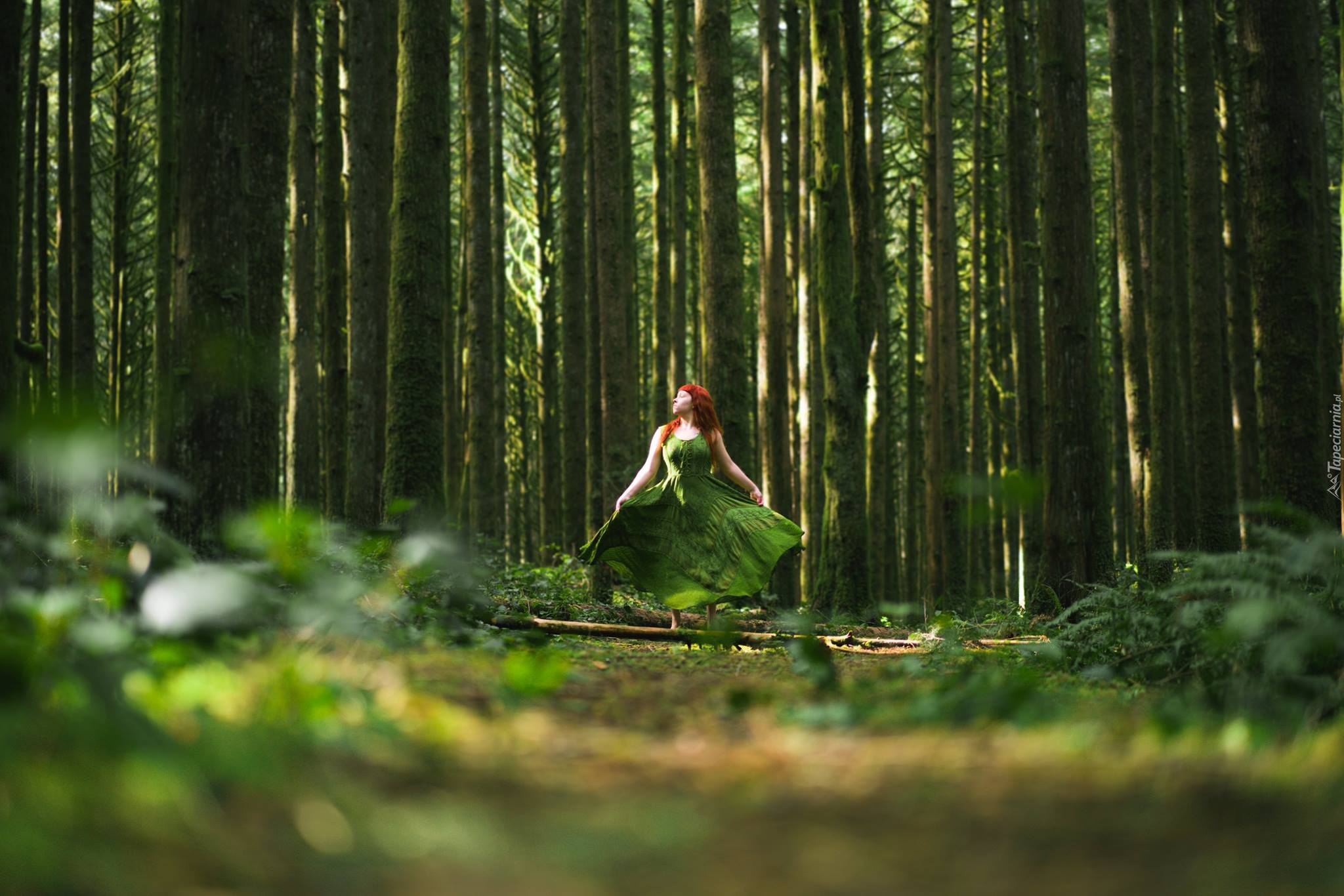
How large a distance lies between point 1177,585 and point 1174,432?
9.31 m

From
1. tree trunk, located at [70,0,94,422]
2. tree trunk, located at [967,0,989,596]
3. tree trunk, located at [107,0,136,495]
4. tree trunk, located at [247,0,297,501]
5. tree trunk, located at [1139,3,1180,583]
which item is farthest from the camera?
tree trunk, located at [967,0,989,596]

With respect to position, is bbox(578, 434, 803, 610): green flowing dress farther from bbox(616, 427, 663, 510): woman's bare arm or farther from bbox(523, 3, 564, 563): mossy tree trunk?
bbox(523, 3, 564, 563): mossy tree trunk

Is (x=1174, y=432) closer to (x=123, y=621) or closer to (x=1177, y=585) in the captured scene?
(x=1177, y=585)

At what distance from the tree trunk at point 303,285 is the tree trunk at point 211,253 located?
23.2 ft

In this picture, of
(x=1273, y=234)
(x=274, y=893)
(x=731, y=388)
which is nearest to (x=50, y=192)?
(x=731, y=388)

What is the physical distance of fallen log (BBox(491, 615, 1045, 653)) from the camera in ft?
22.1

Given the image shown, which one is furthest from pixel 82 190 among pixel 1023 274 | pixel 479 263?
pixel 1023 274

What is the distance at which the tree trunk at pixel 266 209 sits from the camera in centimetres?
621

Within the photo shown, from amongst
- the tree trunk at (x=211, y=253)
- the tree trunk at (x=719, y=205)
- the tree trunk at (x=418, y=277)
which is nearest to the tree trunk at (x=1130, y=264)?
the tree trunk at (x=719, y=205)

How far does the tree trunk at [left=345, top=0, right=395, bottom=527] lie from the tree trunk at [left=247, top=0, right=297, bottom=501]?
183 inches

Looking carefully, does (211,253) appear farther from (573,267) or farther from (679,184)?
(679,184)

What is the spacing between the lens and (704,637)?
6.75m

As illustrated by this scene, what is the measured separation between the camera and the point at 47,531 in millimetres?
3734

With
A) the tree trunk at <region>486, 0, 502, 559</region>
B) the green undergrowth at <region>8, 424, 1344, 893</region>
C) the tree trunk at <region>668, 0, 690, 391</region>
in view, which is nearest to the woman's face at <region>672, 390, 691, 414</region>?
the green undergrowth at <region>8, 424, 1344, 893</region>
